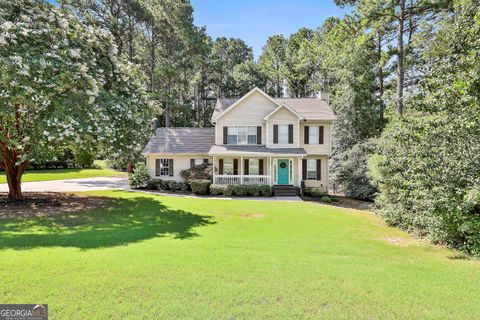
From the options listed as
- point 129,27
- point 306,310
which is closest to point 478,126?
point 306,310

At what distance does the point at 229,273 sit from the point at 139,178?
1966 centimetres

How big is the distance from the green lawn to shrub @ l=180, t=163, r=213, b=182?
11.8 meters

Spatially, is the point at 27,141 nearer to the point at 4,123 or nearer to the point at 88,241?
the point at 4,123

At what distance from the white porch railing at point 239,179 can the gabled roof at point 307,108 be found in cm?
499

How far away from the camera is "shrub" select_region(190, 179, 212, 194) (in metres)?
21.6

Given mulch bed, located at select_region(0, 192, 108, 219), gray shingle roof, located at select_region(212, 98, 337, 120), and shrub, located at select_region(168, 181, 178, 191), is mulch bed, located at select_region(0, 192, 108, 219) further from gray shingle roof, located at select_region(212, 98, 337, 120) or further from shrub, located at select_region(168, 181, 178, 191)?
gray shingle roof, located at select_region(212, 98, 337, 120)

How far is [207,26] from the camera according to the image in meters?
35.8

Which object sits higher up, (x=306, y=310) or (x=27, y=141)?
(x=27, y=141)

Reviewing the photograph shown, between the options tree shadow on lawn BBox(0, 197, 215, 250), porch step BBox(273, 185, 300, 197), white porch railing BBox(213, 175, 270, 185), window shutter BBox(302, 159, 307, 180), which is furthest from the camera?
window shutter BBox(302, 159, 307, 180)

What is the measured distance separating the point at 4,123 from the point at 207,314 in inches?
561

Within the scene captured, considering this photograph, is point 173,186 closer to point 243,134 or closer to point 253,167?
point 253,167

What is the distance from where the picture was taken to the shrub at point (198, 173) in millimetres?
23227

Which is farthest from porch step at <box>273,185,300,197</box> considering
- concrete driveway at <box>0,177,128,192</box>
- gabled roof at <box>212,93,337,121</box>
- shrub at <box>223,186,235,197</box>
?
concrete driveway at <box>0,177,128,192</box>

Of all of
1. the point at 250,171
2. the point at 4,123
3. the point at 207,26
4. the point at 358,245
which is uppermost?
the point at 207,26
